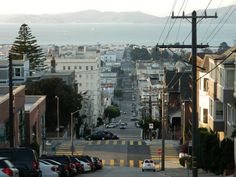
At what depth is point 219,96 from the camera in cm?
5538

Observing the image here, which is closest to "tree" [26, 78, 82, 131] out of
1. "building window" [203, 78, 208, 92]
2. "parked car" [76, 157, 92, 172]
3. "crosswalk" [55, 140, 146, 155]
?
"crosswalk" [55, 140, 146, 155]

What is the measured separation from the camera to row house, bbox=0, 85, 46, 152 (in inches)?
2024

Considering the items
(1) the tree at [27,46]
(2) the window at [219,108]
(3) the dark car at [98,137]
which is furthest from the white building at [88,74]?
(2) the window at [219,108]

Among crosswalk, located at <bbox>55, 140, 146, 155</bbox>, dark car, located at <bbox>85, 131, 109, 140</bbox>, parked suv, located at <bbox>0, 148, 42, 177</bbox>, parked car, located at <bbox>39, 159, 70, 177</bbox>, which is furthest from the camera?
dark car, located at <bbox>85, 131, 109, 140</bbox>

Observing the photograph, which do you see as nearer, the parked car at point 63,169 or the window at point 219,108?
the parked car at point 63,169

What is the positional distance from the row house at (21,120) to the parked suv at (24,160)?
2192 cm

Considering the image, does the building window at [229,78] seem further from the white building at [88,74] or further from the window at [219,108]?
the white building at [88,74]

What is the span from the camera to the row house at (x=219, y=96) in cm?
5122

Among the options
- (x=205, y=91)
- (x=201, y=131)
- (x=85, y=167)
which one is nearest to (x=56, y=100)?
(x=205, y=91)

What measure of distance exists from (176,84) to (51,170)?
74841 millimetres

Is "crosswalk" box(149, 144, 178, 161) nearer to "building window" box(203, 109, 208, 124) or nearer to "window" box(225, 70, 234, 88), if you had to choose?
"building window" box(203, 109, 208, 124)

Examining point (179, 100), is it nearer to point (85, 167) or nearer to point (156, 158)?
point (156, 158)

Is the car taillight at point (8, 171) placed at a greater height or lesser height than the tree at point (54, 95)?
greater

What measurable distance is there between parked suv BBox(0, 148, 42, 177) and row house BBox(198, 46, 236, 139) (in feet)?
62.5
